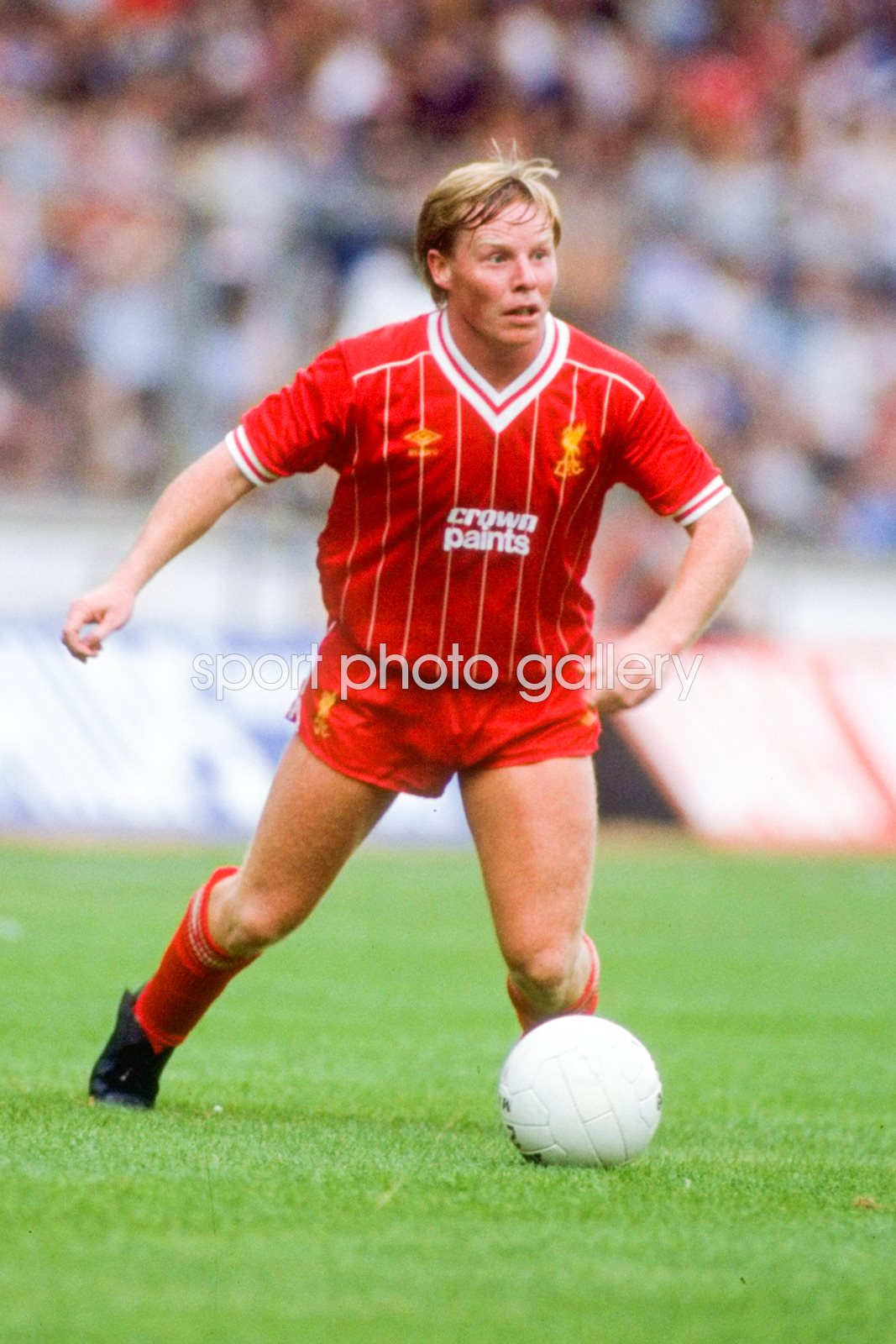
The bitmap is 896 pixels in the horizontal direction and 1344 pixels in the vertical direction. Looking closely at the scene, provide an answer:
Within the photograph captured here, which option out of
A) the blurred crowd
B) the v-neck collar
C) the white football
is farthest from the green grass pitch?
the blurred crowd

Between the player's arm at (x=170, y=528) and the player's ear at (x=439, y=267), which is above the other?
the player's ear at (x=439, y=267)

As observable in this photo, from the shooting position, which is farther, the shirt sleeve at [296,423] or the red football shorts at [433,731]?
the red football shorts at [433,731]

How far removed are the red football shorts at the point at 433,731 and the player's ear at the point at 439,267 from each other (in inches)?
36.7

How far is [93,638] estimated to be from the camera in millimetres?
4988

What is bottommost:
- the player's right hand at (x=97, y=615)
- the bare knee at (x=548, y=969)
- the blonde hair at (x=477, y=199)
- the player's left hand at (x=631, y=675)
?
the bare knee at (x=548, y=969)

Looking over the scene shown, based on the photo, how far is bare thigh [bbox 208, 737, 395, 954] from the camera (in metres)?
5.30

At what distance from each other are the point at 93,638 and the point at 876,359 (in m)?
13.7

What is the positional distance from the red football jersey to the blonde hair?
22 centimetres

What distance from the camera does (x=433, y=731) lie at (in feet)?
17.4

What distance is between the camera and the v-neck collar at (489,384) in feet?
16.8

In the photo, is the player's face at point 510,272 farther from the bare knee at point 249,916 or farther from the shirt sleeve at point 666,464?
the bare knee at point 249,916

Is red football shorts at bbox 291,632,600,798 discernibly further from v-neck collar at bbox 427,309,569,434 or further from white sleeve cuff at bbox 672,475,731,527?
v-neck collar at bbox 427,309,569,434

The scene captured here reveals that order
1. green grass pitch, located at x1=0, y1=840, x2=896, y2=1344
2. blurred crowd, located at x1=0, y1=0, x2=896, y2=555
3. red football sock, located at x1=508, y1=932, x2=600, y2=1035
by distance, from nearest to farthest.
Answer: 1. green grass pitch, located at x1=0, y1=840, x2=896, y2=1344
2. red football sock, located at x1=508, y1=932, x2=600, y2=1035
3. blurred crowd, located at x1=0, y1=0, x2=896, y2=555

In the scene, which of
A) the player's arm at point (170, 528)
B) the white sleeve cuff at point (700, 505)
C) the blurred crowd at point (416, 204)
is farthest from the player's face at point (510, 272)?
the blurred crowd at point (416, 204)
